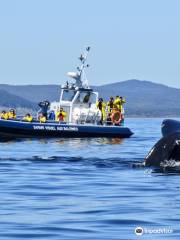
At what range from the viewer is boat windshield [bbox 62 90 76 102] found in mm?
62188

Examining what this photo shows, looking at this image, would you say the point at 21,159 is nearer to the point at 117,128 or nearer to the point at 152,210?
the point at 152,210

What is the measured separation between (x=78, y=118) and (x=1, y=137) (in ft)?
19.6

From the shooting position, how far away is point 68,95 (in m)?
62.7

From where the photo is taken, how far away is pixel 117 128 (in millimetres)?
60938

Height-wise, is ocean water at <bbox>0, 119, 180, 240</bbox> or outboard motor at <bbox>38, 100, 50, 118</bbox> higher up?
outboard motor at <bbox>38, 100, 50, 118</bbox>

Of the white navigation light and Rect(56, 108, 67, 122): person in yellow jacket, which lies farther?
the white navigation light

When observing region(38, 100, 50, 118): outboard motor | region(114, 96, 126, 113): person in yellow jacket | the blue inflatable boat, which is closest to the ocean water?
the blue inflatable boat

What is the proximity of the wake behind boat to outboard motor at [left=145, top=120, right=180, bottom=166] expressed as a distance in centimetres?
3290

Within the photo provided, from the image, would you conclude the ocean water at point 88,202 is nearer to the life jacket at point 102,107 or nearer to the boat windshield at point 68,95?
the life jacket at point 102,107

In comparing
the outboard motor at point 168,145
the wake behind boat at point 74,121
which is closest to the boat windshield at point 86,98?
the wake behind boat at point 74,121

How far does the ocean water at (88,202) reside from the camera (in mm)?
16125

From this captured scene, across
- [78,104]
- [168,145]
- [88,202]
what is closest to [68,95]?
[78,104]

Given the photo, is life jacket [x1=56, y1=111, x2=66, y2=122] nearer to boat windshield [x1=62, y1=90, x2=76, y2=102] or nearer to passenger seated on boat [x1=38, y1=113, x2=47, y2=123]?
passenger seated on boat [x1=38, y1=113, x2=47, y2=123]

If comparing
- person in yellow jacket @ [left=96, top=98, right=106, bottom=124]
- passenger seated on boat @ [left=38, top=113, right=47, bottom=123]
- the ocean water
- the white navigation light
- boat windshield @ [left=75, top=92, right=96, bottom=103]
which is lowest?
the ocean water
